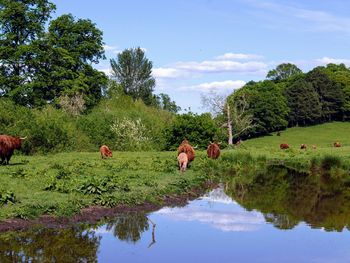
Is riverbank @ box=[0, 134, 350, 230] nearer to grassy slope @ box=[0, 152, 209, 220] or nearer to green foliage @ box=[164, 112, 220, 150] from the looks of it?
grassy slope @ box=[0, 152, 209, 220]

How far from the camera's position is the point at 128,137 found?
49.9 metres

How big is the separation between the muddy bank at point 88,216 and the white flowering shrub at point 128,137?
92.7ft

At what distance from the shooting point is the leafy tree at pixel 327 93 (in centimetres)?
10119

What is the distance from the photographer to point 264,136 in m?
92.6

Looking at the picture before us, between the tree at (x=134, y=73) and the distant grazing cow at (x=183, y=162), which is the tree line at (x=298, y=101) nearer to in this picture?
the tree at (x=134, y=73)

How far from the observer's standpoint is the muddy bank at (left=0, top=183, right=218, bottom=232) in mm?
14305

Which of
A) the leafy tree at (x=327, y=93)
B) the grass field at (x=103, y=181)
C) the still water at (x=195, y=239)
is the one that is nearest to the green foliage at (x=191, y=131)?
the grass field at (x=103, y=181)

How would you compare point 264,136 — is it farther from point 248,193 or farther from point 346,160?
point 248,193

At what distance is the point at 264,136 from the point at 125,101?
34720mm

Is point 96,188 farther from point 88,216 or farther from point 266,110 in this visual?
point 266,110

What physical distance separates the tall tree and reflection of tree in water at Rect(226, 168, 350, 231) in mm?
34612

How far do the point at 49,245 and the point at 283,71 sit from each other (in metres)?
121

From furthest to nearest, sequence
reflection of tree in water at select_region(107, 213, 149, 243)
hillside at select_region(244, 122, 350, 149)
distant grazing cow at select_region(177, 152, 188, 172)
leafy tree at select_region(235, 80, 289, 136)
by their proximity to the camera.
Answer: leafy tree at select_region(235, 80, 289, 136) < hillside at select_region(244, 122, 350, 149) < distant grazing cow at select_region(177, 152, 188, 172) < reflection of tree in water at select_region(107, 213, 149, 243)

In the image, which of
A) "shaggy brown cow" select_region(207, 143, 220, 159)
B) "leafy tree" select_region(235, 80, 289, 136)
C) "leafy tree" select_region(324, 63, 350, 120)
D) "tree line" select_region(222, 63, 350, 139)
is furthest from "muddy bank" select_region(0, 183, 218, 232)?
"leafy tree" select_region(324, 63, 350, 120)
